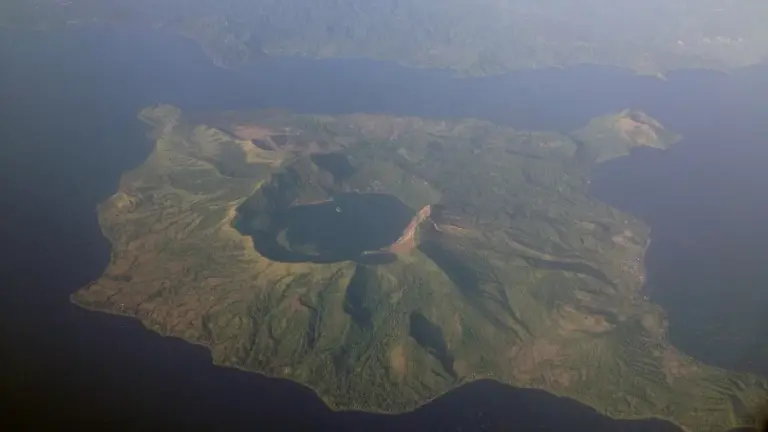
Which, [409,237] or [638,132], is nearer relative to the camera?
[409,237]

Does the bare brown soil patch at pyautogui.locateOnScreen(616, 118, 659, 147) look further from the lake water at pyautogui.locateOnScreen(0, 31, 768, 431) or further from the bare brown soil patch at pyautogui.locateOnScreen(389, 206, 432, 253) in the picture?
the bare brown soil patch at pyautogui.locateOnScreen(389, 206, 432, 253)

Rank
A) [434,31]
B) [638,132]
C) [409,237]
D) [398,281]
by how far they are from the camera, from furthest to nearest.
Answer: [434,31] < [638,132] < [409,237] < [398,281]

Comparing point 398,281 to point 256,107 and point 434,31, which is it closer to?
point 256,107

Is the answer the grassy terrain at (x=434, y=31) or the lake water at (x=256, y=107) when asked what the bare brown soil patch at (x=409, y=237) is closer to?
A: the lake water at (x=256, y=107)

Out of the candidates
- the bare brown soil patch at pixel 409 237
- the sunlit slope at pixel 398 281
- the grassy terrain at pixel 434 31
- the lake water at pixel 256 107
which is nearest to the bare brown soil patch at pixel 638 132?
the lake water at pixel 256 107

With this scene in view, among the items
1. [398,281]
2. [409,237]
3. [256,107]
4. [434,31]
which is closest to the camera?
[398,281]

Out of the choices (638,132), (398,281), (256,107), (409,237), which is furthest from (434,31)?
(398,281)
